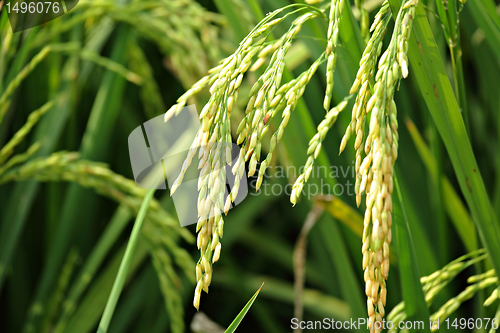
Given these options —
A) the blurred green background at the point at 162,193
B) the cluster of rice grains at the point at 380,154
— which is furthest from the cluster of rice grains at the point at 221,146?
the blurred green background at the point at 162,193

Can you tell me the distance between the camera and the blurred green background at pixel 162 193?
0.66 meters

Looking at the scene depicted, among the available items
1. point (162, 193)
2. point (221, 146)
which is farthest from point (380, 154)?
point (162, 193)

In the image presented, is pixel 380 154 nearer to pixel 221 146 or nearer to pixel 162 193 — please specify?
pixel 221 146

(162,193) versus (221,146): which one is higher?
(221,146)

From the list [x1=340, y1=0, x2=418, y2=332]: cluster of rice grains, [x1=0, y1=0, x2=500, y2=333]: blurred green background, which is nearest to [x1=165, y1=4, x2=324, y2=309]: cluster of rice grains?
[x1=340, y1=0, x2=418, y2=332]: cluster of rice grains

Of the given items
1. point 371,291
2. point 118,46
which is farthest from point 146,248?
point 371,291

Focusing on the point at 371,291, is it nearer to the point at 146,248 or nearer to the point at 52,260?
the point at 146,248

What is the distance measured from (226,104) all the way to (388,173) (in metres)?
Answer: 0.17

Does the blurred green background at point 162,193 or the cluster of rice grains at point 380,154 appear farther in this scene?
the blurred green background at point 162,193

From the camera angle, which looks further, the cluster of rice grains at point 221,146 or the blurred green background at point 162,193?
the blurred green background at point 162,193

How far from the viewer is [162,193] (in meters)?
1.09

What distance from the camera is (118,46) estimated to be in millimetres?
947

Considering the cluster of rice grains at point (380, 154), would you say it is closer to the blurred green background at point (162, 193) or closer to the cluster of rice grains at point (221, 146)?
the cluster of rice grains at point (221, 146)

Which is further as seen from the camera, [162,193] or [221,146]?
[162,193]
